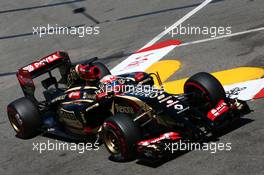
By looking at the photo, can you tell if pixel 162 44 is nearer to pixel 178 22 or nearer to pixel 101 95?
pixel 178 22

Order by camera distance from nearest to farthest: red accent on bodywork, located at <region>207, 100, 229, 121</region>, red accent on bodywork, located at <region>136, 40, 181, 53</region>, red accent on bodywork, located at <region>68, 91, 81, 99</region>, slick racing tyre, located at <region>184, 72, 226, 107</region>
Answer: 1. red accent on bodywork, located at <region>207, 100, 229, 121</region>
2. slick racing tyre, located at <region>184, 72, 226, 107</region>
3. red accent on bodywork, located at <region>68, 91, 81, 99</region>
4. red accent on bodywork, located at <region>136, 40, 181, 53</region>

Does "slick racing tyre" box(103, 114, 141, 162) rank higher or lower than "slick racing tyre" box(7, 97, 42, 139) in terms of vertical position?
higher

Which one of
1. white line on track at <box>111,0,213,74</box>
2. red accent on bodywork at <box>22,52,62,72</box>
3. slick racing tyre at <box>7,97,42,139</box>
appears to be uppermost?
red accent on bodywork at <box>22,52,62,72</box>

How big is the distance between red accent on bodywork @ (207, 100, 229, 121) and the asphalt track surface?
376mm

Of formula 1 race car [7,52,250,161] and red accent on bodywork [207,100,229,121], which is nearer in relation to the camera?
formula 1 race car [7,52,250,161]

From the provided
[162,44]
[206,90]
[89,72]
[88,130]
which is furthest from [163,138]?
[162,44]

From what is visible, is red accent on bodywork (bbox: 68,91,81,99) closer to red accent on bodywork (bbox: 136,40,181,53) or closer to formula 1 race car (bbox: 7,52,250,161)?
formula 1 race car (bbox: 7,52,250,161)

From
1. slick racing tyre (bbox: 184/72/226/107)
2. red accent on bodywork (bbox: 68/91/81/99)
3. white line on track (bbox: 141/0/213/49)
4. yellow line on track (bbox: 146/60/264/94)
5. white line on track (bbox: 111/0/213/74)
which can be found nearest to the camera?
slick racing tyre (bbox: 184/72/226/107)

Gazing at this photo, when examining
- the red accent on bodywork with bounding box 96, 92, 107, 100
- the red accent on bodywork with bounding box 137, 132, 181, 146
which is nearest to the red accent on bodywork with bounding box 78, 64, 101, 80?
the red accent on bodywork with bounding box 96, 92, 107, 100

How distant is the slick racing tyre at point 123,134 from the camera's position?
31.0 ft

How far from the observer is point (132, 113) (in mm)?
10352

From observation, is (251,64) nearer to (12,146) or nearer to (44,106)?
(44,106)

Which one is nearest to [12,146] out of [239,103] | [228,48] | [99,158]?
[99,158]

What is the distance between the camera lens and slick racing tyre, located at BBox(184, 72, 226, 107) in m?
10.1
